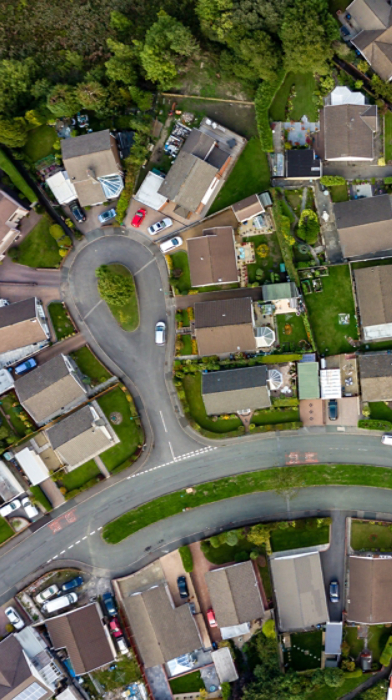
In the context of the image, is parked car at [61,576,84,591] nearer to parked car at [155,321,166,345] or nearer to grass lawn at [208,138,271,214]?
parked car at [155,321,166,345]

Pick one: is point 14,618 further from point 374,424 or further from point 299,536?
point 374,424

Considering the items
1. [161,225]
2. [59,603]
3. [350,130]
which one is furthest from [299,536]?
[350,130]

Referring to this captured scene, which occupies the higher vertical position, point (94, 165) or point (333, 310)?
point (94, 165)

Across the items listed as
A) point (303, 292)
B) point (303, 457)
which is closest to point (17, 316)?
point (303, 292)

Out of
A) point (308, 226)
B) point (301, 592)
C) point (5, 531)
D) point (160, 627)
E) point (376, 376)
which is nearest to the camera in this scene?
point (301, 592)

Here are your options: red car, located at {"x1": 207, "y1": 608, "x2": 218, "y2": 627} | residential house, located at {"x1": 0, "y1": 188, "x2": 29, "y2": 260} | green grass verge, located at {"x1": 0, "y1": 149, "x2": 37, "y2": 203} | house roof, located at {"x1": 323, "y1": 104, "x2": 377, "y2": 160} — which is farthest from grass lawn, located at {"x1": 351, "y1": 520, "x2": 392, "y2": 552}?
green grass verge, located at {"x1": 0, "y1": 149, "x2": 37, "y2": 203}

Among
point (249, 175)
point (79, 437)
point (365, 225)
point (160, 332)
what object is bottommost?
point (79, 437)

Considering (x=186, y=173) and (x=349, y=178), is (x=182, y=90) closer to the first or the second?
(x=186, y=173)
